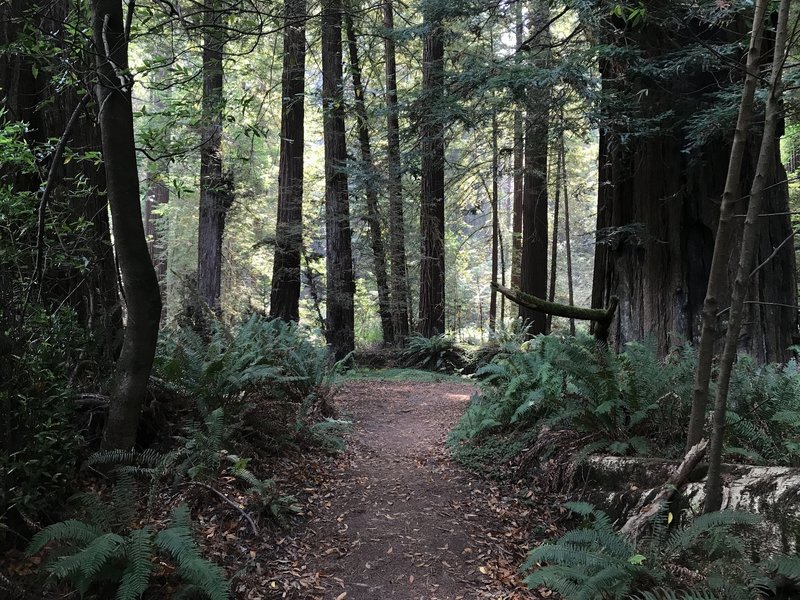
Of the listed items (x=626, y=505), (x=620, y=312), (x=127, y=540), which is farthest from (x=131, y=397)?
(x=620, y=312)

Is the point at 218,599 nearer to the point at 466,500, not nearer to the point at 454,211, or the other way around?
the point at 466,500

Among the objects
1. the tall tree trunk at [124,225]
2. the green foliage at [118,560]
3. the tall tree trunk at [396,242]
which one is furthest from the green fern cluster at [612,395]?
the tall tree trunk at [396,242]

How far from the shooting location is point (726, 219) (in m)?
3.10

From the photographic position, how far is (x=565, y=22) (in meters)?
14.9

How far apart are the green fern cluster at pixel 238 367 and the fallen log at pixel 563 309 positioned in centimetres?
239

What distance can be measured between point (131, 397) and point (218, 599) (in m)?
1.85

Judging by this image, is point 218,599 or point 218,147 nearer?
point 218,599

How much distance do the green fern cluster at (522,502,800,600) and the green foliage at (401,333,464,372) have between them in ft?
31.1

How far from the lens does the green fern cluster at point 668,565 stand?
104 inches

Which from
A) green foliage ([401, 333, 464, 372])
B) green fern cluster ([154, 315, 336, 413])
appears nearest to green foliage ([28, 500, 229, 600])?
green fern cluster ([154, 315, 336, 413])

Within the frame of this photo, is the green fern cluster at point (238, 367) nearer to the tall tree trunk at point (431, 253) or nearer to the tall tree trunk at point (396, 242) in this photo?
the tall tree trunk at point (431, 253)

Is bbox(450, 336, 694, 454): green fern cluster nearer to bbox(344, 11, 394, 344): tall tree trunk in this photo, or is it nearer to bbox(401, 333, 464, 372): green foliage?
bbox(401, 333, 464, 372): green foliage

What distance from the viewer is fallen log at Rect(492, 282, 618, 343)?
548 centimetres

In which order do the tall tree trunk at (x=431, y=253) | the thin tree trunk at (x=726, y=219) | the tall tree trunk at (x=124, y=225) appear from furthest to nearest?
1. the tall tree trunk at (x=431, y=253)
2. the tall tree trunk at (x=124, y=225)
3. the thin tree trunk at (x=726, y=219)
